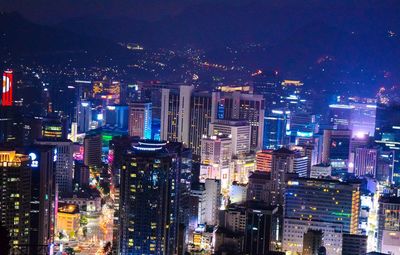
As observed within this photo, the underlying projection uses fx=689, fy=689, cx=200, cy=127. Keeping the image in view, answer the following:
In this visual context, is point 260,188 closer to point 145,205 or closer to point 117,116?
point 145,205

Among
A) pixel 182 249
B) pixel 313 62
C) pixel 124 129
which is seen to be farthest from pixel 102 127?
pixel 182 249

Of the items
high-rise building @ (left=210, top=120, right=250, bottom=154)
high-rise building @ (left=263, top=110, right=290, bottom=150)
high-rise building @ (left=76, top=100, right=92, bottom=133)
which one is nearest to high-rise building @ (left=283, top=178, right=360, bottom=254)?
high-rise building @ (left=210, top=120, right=250, bottom=154)

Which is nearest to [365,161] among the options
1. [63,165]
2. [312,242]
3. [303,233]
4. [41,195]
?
[303,233]

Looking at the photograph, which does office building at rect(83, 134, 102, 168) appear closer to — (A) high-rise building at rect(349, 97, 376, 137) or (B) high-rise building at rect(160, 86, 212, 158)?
(B) high-rise building at rect(160, 86, 212, 158)

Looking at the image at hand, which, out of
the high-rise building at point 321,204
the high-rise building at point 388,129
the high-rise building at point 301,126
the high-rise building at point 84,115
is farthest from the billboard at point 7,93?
the high-rise building at point 388,129

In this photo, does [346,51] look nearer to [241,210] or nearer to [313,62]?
[313,62]
